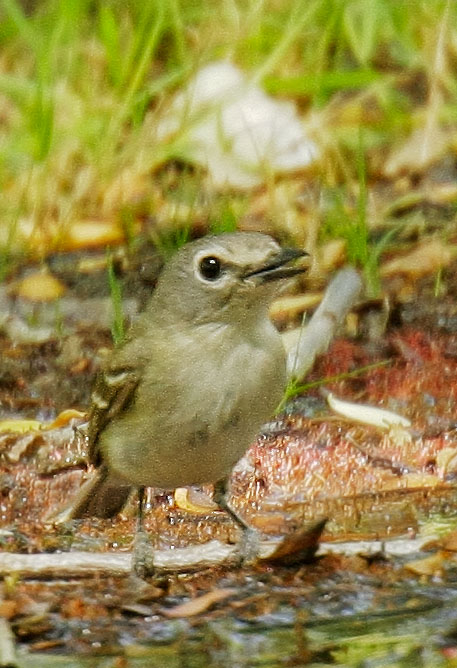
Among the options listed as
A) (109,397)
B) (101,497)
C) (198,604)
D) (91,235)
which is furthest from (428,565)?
(91,235)

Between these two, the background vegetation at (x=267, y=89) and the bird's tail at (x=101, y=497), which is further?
the background vegetation at (x=267, y=89)

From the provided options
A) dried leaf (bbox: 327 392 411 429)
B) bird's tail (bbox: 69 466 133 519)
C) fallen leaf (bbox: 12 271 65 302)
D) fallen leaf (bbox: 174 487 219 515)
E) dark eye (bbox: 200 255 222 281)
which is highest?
dark eye (bbox: 200 255 222 281)

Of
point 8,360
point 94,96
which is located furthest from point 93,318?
point 94,96

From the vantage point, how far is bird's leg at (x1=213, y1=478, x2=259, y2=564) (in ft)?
12.9

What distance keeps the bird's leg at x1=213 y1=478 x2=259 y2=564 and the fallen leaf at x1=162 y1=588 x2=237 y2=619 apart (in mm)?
201

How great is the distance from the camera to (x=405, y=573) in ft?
12.3

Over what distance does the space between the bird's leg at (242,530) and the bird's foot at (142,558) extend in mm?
256

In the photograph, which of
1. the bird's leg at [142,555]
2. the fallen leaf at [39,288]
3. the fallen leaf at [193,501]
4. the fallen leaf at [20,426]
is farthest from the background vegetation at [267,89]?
the bird's leg at [142,555]

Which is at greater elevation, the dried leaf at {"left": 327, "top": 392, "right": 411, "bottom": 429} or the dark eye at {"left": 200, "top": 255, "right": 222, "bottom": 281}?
the dark eye at {"left": 200, "top": 255, "right": 222, "bottom": 281}

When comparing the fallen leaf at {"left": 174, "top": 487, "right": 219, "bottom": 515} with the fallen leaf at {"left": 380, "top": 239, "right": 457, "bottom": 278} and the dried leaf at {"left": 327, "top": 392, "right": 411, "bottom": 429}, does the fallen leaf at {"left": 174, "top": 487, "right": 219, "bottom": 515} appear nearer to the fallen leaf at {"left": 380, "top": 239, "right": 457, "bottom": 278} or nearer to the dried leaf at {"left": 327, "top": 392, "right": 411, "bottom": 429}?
the dried leaf at {"left": 327, "top": 392, "right": 411, "bottom": 429}

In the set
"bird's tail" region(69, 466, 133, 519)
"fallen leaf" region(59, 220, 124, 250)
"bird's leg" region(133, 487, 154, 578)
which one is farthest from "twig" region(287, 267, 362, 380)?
"fallen leaf" region(59, 220, 124, 250)

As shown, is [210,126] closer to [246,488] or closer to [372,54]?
[372,54]

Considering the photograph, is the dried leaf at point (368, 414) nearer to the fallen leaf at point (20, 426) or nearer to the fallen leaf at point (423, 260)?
the fallen leaf at point (20, 426)

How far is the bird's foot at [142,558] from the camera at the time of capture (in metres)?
3.85
